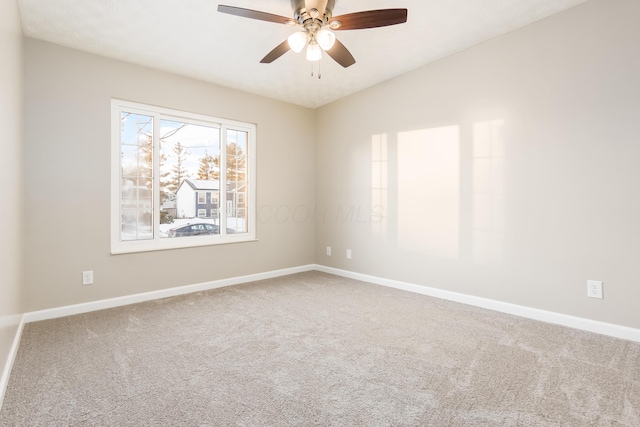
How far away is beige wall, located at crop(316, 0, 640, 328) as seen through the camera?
2461 millimetres

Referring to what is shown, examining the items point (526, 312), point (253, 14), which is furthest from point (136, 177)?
point (526, 312)

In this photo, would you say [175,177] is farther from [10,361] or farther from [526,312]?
[526,312]

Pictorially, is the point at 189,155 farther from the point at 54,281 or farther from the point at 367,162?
the point at 367,162

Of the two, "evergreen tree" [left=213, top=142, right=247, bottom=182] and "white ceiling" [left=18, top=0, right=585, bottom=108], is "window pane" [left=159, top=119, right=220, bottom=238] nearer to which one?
"evergreen tree" [left=213, top=142, right=247, bottom=182]


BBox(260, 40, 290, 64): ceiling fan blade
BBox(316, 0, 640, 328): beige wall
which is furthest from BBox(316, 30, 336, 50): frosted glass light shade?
BBox(316, 0, 640, 328): beige wall

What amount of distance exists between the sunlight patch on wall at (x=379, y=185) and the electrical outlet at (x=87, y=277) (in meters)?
3.14

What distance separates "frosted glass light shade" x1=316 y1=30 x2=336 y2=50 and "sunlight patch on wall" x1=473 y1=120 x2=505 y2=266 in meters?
1.80

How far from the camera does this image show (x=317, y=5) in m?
2.27

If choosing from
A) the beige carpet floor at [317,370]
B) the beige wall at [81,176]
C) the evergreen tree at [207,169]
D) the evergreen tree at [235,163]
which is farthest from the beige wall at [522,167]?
the beige wall at [81,176]

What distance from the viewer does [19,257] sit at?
2.50 metres

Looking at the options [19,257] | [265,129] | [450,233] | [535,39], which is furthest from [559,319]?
[19,257]

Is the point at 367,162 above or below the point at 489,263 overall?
above

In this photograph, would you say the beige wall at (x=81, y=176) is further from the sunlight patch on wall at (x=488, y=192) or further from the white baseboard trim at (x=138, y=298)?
the sunlight patch on wall at (x=488, y=192)

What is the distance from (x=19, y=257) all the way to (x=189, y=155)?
1883mm
